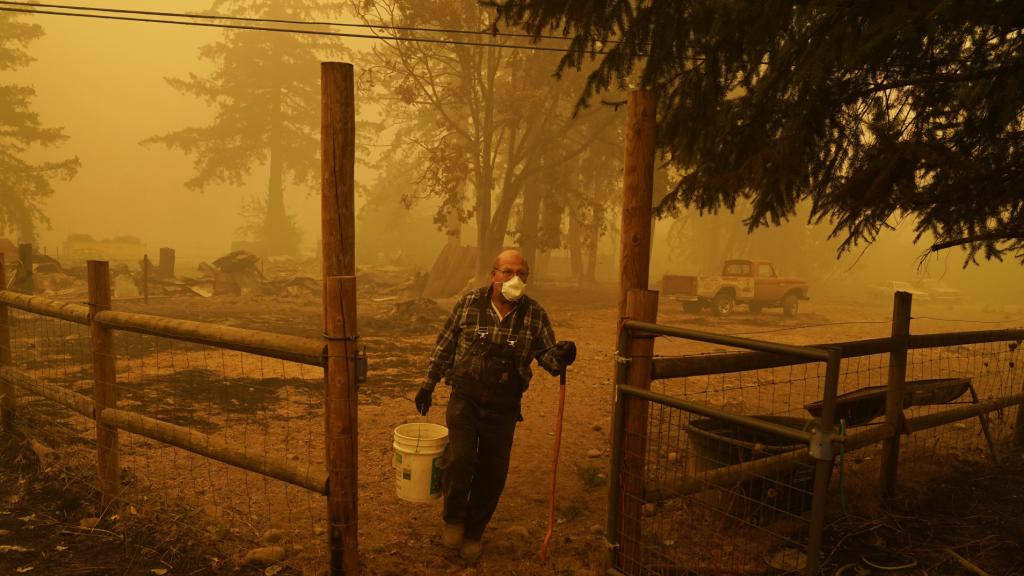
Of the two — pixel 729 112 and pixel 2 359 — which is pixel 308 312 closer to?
pixel 2 359

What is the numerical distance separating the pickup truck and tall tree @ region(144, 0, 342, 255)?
31.2m

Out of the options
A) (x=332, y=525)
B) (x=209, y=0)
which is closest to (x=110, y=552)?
(x=332, y=525)

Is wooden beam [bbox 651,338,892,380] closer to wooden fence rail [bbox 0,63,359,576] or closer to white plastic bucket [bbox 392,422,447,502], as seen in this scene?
white plastic bucket [bbox 392,422,447,502]

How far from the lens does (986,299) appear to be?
38.2 metres

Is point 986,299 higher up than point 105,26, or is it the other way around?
point 105,26

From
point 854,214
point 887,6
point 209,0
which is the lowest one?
point 854,214

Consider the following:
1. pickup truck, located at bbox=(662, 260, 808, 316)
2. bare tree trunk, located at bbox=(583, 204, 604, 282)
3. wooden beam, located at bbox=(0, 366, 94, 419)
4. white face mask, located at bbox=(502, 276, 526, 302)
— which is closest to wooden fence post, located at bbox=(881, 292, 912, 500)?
white face mask, located at bbox=(502, 276, 526, 302)

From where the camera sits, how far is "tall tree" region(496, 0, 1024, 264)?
354cm

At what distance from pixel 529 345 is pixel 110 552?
2.93 meters

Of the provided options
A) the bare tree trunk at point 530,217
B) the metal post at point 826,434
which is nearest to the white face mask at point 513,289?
the metal post at point 826,434

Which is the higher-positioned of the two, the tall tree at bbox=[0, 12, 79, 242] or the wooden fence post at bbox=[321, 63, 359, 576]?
the tall tree at bbox=[0, 12, 79, 242]

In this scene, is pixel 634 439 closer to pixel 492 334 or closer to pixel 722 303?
pixel 492 334

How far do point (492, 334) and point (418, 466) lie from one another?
37.2 inches

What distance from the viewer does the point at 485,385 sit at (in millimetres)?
3793
